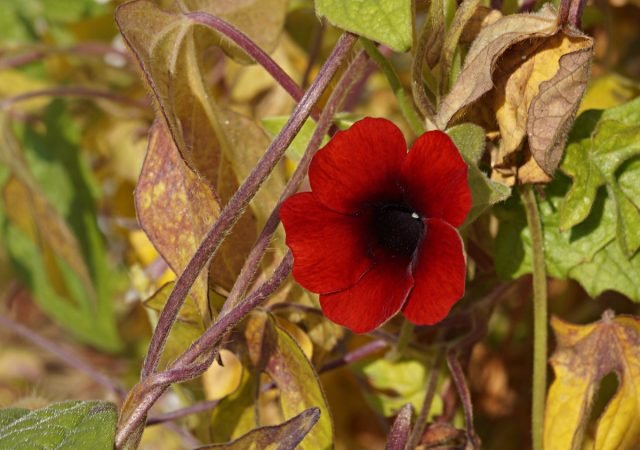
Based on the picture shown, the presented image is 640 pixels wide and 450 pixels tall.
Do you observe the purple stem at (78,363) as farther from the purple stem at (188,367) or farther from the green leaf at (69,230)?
the purple stem at (188,367)

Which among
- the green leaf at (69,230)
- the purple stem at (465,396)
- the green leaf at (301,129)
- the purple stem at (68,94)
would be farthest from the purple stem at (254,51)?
the green leaf at (69,230)

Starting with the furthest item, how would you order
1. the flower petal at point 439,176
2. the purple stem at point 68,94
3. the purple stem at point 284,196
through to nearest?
the purple stem at point 68,94
the purple stem at point 284,196
the flower petal at point 439,176

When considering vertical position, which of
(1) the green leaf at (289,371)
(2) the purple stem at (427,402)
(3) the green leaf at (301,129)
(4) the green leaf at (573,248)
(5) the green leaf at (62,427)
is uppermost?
(3) the green leaf at (301,129)

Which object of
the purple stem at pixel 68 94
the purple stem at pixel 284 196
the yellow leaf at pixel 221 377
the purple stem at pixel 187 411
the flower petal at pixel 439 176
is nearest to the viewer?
the flower petal at pixel 439 176

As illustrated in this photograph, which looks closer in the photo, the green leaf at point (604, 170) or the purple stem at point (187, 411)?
the green leaf at point (604, 170)

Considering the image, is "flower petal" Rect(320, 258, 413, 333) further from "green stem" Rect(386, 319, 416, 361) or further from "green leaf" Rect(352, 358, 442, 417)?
"green leaf" Rect(352, 358, 442, 417)

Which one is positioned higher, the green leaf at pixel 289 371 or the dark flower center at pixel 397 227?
the dark flower center at pixel 397 227

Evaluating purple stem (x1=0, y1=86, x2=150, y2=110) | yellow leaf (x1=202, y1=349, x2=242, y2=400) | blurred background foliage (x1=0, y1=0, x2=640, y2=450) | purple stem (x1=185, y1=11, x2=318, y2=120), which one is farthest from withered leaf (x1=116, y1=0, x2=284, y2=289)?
purple stem (x1=0, y1=86, x2=150, y2=110)
